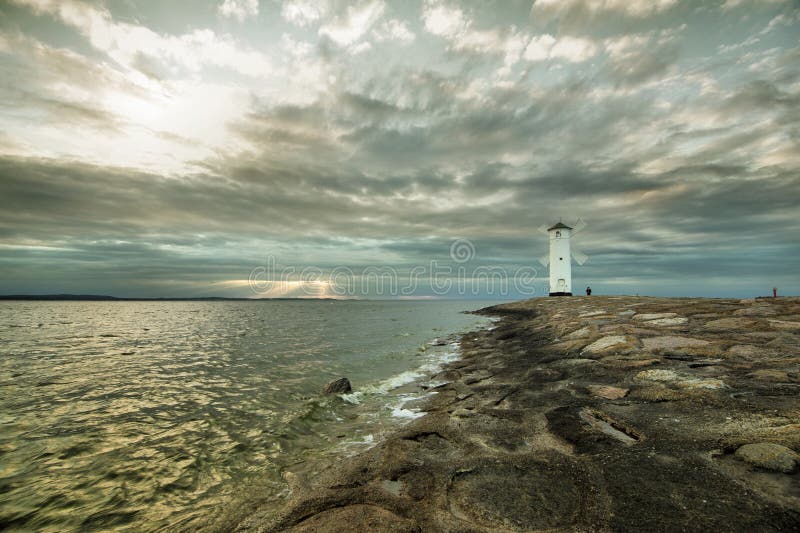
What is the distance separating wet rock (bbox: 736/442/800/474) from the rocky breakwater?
0.01 metres

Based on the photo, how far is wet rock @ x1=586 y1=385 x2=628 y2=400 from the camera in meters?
6.21

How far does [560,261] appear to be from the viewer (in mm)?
50688

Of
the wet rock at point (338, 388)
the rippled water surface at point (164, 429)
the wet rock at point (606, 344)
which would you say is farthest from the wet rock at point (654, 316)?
the wet rock at point (338, 388)

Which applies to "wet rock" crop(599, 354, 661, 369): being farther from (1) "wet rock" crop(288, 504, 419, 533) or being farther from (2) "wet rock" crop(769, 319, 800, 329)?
(1) "wet rock" crop(288, 504, 419, 533)

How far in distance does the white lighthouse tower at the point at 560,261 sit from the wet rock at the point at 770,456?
169 ft

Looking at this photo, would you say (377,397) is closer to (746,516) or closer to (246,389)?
(246,389)

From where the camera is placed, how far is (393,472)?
4867 mm

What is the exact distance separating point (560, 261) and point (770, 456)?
5169cm

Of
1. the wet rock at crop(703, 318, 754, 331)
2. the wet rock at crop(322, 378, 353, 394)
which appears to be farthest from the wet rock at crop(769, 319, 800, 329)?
the wet rock at crop(322, 378, 353, 394)

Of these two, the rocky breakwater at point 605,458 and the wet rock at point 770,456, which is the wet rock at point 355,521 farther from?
the wet rock at point 770,456

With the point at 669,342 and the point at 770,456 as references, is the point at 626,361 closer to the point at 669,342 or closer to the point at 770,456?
the point at 669,342

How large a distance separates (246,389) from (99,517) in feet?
23.0

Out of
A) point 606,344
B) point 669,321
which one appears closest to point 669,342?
point 606,344

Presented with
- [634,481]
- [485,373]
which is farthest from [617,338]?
[634,481]
